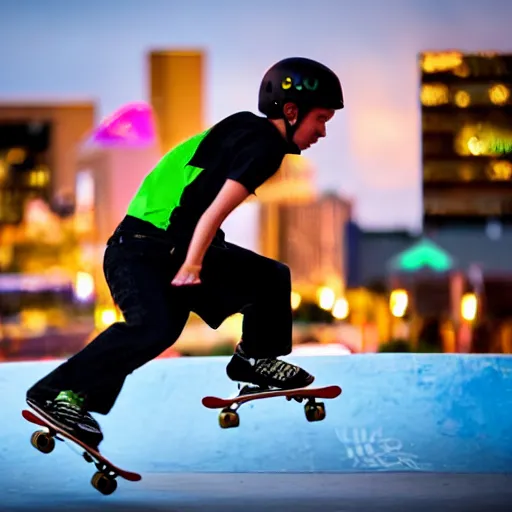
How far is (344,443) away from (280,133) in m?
1.44

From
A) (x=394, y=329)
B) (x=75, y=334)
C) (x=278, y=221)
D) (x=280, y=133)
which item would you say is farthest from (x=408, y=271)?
(x=280, y=133)

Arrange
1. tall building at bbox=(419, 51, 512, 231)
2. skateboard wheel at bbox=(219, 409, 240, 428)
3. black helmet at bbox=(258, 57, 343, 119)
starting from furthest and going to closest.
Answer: tall building at bbox=(419, 51, 512, 231), skateboard wheel at bbox=(219, 409, 240, 428), black helmet at bbox=(258, 57, 343, 119)

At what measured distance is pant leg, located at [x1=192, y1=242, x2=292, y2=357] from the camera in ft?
13.9

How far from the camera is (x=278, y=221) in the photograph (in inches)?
3339

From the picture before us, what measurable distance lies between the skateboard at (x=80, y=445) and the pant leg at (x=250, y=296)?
0.59 m

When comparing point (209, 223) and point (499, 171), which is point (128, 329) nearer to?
point (209, 223)

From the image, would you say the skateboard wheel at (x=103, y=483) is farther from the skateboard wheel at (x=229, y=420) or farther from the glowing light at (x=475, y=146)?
the glowing light at (x=475, y=146)

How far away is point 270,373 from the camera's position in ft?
14.9

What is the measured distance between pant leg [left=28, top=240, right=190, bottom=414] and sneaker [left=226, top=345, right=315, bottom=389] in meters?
0.51

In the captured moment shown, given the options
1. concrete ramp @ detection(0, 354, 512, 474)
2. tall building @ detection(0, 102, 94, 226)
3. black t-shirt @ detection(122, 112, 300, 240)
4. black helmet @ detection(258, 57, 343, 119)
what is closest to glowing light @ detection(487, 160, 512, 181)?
concrete ramp @ detection(0, 354, 512, 474)

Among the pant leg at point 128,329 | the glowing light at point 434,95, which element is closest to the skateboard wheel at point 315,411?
the pant leg at point 128,329

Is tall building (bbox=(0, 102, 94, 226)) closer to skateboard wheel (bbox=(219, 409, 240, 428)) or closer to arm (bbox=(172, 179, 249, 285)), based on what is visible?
skateboard wheel (bbox=(219, 409, 240, 428))

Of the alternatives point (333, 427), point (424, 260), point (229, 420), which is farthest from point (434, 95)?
point (229, 420)

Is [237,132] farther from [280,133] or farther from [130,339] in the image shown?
[130,339]
